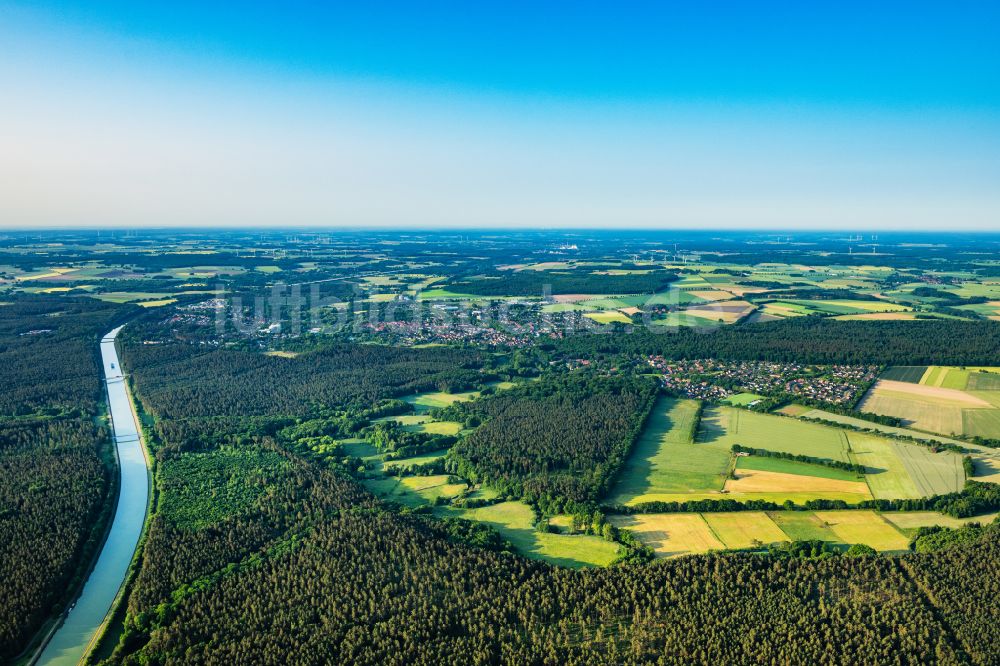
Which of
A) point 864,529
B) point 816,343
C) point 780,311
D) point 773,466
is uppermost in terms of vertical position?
point 780,311

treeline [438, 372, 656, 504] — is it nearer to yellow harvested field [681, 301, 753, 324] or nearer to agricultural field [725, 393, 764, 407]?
agricultural field [725, 393, 764, 407]

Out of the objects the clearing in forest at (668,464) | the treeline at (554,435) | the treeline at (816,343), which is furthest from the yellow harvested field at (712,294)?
the clearing in forest at (668,464)

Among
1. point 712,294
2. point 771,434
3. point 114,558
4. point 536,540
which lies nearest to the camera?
point 114,558

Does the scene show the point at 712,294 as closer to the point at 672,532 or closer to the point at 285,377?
the point at 285,377

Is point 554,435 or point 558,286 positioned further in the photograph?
point 558,286

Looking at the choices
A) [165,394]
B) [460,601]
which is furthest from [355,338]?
[460,601]

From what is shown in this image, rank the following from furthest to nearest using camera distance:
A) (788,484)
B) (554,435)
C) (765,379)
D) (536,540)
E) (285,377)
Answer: (285,377) < (765,379) < (554,435) < (788,484) < (536,540)

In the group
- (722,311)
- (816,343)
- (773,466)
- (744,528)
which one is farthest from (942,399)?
(722,311)

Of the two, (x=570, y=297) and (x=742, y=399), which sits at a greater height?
(x=570, y=297)
